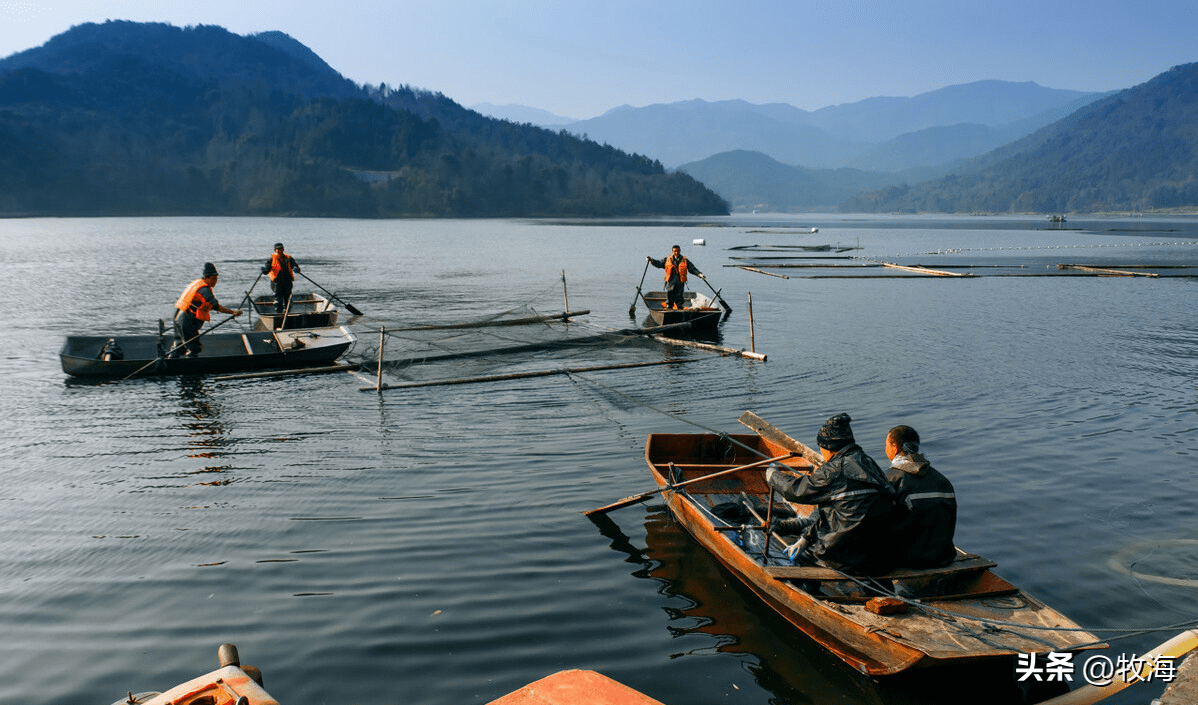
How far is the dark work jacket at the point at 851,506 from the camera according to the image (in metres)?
7.24

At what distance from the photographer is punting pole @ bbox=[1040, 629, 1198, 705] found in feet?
20.7

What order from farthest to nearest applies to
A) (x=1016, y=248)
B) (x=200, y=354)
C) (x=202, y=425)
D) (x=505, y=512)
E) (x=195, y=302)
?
(x=1016, y=248), (x=200, y=354), (x=195, y=302), (x=202, y=425), (x=505, y=512)

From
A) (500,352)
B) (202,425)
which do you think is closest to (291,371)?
(202,425)

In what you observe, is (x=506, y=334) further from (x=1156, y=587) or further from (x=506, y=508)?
(x=1156, y=587)

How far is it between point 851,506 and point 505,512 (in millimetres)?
5297

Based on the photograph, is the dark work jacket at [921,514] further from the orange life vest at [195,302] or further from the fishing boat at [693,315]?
the orange life vest at [195,302]

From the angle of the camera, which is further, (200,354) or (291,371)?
(200,354)

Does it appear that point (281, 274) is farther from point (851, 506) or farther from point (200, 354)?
point (851, 506)

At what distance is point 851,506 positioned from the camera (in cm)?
736

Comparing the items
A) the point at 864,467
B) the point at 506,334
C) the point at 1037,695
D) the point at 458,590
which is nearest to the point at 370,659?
the point at 458,590

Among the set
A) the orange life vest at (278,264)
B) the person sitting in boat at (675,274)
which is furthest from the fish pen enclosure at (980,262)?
the orange life vest at (278,264)

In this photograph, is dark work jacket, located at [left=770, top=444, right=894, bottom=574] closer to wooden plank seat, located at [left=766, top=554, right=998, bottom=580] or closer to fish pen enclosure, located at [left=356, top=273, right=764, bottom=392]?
wooden plank seat, located at [left=766, top=554, right=998, bottom=580]

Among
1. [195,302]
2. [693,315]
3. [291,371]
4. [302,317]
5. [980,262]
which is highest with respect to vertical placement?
[980,262]

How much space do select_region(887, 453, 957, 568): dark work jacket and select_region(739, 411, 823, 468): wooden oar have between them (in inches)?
110
